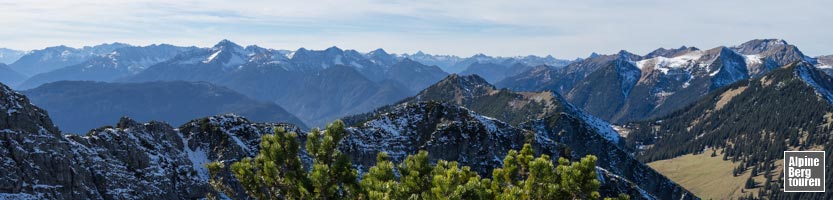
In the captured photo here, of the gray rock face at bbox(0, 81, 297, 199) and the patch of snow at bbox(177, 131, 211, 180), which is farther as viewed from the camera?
the patch of snow at bbox(177, 131, 211, 180)

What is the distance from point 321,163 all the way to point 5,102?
220ft

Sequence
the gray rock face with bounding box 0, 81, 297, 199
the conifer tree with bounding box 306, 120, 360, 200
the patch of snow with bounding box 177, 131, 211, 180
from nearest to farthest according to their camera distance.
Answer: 1. the conifer tree with bounding box 306, 120, 360, 200
2. the gray rock face with bounding box 0, 81, 297, 199
3. the patch of snow with bounding box 177, 131, 211, 180

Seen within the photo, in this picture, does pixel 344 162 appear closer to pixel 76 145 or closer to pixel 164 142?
pixel 76 145

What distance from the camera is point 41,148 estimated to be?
74.9m

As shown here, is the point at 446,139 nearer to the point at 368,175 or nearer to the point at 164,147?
the point at 164,147

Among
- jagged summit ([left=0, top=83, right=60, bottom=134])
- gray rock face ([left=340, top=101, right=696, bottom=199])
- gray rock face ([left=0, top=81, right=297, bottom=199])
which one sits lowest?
gray rock face ([left=340, top=101, right=696, bottom=199])

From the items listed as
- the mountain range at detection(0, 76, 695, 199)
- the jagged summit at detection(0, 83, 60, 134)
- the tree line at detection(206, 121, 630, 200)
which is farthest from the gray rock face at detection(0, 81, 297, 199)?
the tree line at detection(206, 121, 630, 200)

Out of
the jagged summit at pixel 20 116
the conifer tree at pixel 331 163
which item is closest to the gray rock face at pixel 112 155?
the jagged summit at pixel 20 116

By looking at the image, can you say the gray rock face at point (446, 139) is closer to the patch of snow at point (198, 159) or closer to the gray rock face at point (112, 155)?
the gray rock face at point (112, 155)

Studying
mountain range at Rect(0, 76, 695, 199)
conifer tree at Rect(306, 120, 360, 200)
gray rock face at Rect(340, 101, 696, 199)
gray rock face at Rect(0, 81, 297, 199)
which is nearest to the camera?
conifer tree at Rect(306, 120, 360, 200)

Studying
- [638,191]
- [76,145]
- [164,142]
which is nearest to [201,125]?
[164,142]

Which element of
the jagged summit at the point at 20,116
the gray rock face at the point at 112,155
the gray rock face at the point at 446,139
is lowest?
the gray rock face at the point at 446,139

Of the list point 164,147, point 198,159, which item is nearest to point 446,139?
point 198,159

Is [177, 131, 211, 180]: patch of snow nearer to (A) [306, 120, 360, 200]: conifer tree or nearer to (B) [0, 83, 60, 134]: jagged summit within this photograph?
(B) [0, 83, 60, 134]: jagged summit
